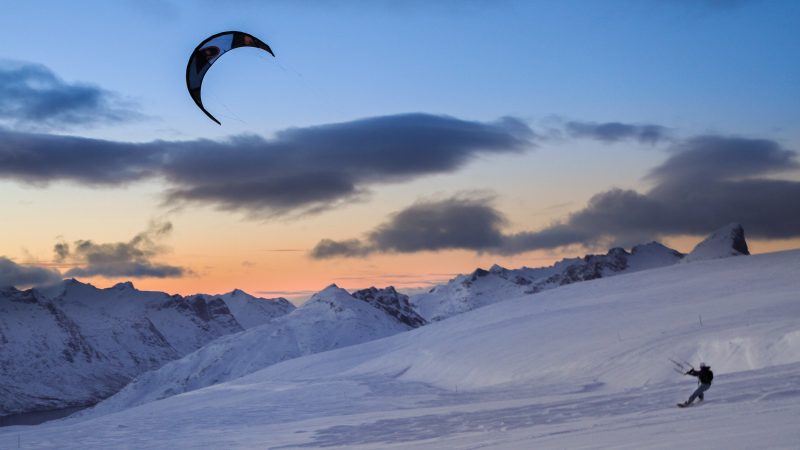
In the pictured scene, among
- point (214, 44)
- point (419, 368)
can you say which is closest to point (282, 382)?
point (419, 368)

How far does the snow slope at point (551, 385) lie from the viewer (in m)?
20.9

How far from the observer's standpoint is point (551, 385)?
37.4 metres

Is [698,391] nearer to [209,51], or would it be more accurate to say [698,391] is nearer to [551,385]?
[551,385]

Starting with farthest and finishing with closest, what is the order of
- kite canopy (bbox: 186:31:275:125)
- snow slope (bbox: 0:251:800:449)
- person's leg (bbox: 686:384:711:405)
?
1. kite canopy (bbox: 186:31:275:125)
2. person's leg (bbox: 686:384:711:405)
3. snow slope (bbox: 0:251:800:449)

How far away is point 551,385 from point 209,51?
2084 cm

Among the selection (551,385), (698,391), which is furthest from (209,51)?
(698,391)

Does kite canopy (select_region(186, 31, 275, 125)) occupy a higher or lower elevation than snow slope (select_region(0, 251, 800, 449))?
higher

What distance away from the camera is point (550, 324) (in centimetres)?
5225

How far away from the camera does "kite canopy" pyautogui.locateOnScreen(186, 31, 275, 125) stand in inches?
1284

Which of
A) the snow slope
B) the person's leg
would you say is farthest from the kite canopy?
the person's leg

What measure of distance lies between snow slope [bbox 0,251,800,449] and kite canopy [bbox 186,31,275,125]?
13.8 metres

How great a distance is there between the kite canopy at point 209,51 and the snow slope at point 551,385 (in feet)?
45.3

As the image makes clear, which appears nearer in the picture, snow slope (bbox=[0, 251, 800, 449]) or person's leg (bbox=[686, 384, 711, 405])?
snow slope (bbox=[0, 251, 800, 449])

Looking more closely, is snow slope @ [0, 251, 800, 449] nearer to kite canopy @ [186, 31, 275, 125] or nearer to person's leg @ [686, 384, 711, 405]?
person's leg @ [686, 384, 711, 405]
